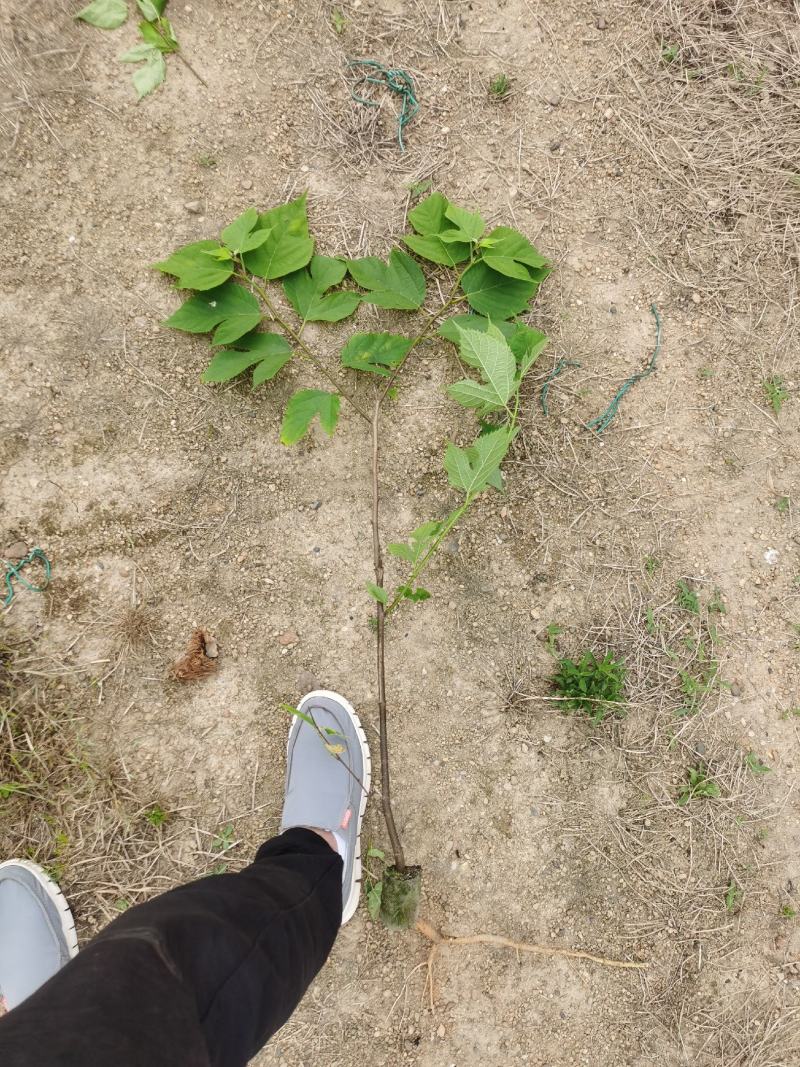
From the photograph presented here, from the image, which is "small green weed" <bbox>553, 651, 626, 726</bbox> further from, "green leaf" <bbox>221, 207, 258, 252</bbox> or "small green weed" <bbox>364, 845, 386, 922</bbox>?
"green leaf" <bbox>221, 207, 258, 252</bbox>

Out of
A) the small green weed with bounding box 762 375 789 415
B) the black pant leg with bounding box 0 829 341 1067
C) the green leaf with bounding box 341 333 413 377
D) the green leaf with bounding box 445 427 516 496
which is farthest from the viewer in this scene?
the small green weed with bounding box 762 375 789 415

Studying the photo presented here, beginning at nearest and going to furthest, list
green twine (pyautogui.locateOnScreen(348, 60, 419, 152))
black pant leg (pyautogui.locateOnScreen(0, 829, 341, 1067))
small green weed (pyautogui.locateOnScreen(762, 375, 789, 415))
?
1. black pant leg (pyautogui.locateOnScreen(0, 829, 341, 1067))
2. green twine (pyautogui.locateOnScreen(348, 60, 419, 152))
3. small green weed (pyautogui.locateOnScreen(762, 375, 789, 415))

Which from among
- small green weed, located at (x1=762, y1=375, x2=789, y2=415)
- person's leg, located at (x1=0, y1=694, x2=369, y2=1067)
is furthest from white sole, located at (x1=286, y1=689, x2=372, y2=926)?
small green weed, located at (x1=762, y1=375, x2=789, y2=415)

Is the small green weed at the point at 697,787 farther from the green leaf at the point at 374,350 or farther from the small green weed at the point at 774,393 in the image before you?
the green leaf at the point at 374,350

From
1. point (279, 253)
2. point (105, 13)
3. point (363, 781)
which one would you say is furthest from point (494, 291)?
point (363, 781)

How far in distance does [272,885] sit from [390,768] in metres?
0.60

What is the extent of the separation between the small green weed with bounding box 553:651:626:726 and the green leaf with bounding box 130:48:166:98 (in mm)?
2197

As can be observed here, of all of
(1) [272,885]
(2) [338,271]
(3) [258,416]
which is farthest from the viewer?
(3) [258,416]

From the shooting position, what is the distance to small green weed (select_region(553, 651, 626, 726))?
6.62 feet

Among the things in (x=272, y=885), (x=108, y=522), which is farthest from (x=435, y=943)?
(x=108, y=522)

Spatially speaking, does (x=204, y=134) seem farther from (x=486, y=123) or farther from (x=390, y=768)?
(x=390, y=768)

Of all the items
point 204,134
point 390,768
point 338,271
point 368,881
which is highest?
point 204,134

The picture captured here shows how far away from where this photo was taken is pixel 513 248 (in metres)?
1.86

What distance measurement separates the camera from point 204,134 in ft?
6.43
